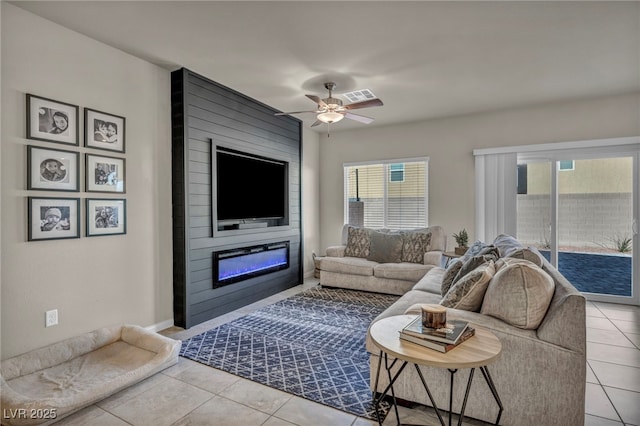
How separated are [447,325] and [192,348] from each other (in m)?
2.23

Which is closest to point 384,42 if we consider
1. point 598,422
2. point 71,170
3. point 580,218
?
point 71,170

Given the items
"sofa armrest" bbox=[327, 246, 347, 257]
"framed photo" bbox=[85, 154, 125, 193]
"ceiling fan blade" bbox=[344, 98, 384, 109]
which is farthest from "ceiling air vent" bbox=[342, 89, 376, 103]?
"framed photo" bbox=[85, 154, 125, 193]

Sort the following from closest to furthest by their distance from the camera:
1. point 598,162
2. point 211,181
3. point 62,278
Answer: point 62,278, point 211,181, point 598,162

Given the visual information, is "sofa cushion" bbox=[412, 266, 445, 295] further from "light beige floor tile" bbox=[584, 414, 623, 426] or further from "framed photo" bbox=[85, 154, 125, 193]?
"framed photo" bbox=[85, 154, 125, 193]

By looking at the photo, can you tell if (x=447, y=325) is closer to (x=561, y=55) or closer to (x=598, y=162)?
(x=561, y=55)

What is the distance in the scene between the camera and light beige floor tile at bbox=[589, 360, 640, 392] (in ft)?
7.39

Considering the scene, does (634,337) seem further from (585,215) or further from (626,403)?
(585,215)

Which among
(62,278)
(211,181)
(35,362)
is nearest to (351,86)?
(211,181)

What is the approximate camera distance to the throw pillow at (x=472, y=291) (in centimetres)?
203

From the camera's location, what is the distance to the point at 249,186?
431 cm

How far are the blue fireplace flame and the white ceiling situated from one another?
6.76 feet

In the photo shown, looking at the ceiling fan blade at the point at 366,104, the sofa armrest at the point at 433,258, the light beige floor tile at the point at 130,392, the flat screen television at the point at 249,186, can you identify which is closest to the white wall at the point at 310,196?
the flat screen television at the point at 249,186

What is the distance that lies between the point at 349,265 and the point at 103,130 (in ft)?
10.9

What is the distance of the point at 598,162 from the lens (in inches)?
171
